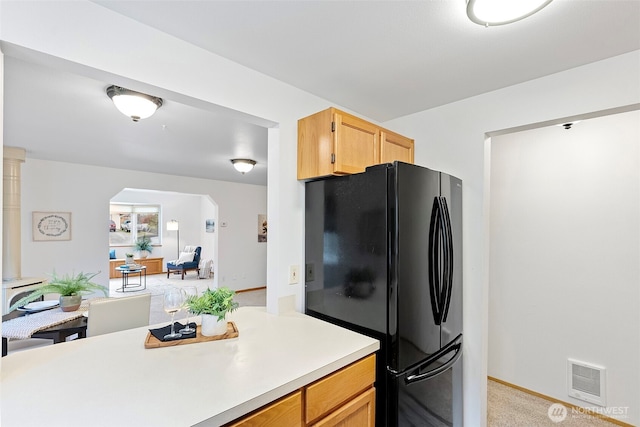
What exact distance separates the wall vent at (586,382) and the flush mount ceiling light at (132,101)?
3798 millimetres

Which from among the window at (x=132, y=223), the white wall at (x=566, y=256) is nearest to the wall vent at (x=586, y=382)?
the white wall at (x=566, y=256)

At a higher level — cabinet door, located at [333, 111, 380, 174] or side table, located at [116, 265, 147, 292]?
cabinet door, located at [333, 111, 380, 174]

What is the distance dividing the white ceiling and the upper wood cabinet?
10.5 inches

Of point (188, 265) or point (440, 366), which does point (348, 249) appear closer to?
point (440, 366)

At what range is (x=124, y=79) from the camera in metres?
1.35

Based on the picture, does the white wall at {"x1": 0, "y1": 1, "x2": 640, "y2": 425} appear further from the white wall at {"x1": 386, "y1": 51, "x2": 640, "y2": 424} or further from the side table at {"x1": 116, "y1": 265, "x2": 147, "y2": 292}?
the side table at {"x1": 116, "y1": 265, "x2": 147, "y2": 292}

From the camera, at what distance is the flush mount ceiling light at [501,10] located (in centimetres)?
119

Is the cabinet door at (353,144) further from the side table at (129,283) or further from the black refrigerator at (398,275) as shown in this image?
A: the side table at (129,283)

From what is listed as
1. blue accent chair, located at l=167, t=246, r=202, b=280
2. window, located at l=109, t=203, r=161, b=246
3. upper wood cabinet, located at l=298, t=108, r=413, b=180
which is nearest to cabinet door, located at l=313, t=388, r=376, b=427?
upper wood cabinet, located at l=298, t=108, r=413, b=180

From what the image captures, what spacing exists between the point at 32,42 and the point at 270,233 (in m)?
1.34

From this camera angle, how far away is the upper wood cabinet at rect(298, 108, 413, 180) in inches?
70.6

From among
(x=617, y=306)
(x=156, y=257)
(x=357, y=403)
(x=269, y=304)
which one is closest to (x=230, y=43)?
(x=269, y=304)

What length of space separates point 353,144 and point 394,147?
481mm

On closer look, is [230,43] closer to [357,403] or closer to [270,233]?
[270,233]
